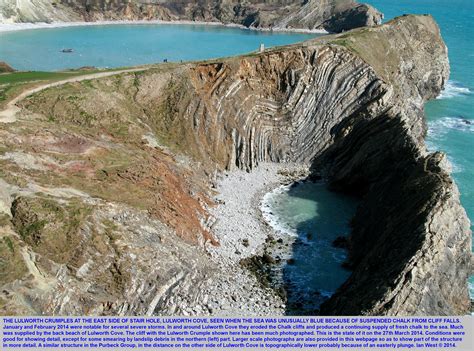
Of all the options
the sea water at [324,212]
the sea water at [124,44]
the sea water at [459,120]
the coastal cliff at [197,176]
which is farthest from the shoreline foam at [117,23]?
the coastal cliff at [197,176]

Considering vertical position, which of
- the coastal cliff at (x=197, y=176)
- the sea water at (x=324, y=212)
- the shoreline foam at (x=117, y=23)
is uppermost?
the coastal cliff at (x=197, y=176)

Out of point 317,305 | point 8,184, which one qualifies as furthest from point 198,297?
point 8,184

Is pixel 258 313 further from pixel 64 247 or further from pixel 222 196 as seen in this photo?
pixel 222 196

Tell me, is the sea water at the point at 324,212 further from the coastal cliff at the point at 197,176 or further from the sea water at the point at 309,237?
the coastal cliff at the point at 197,176

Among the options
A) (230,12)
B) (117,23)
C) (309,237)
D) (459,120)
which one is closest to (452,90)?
(459,120)

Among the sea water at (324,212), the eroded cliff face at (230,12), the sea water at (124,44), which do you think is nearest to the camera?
the sea water at (324,212)

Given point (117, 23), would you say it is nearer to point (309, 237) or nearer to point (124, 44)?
point (124, 44)

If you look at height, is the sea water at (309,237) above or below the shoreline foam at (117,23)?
above
